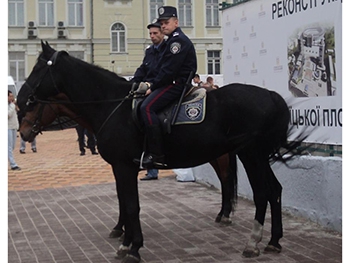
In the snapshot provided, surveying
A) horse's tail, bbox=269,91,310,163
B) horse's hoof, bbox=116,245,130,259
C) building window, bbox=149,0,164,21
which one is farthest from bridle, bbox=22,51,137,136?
building window, bbox=149,0,164,21

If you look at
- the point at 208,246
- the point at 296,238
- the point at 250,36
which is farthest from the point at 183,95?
the point at 250,36

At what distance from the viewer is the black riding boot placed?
6.18 metres

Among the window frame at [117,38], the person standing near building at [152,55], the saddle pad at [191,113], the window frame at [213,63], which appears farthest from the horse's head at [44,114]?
the window frame at [213,63]

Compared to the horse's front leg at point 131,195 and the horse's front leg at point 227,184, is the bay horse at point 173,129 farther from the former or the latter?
the horse's front leg at point 227,184

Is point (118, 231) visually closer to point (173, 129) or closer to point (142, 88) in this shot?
point (173, 129)

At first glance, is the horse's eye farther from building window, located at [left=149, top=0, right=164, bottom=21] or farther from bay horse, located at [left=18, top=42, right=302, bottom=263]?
building window, located at [left=149, top=0, right=164, bottom=21]

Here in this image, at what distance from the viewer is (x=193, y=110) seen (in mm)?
6348

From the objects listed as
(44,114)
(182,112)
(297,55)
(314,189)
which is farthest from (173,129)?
(297,55)

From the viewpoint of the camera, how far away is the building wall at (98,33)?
1683 inches

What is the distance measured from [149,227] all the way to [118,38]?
124ft

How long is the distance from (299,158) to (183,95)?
99.0 inches

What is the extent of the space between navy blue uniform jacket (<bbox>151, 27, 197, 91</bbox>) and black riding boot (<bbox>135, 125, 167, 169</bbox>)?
0.51 m

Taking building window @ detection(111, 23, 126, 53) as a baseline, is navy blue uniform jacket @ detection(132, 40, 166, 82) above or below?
below

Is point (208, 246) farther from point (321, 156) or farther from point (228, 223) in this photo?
point (321, 156)
